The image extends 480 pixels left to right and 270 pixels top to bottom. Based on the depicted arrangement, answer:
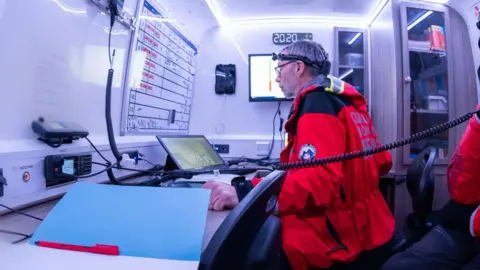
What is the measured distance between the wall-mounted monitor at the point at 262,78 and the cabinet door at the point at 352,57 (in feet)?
1.85

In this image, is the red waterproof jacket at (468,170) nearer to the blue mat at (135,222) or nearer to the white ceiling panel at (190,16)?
the blue mat at (135,222)

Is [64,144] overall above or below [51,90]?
below

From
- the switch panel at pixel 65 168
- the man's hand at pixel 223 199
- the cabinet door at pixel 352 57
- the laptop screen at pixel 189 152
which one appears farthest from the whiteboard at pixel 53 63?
the cabinet door at pixel 352 57

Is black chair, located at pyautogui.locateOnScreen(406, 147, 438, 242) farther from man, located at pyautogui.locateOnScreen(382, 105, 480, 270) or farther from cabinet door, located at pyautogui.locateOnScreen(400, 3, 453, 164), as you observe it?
cabinet door, located at pyautogui.locateOnScreen(400, 3, 453, 164)

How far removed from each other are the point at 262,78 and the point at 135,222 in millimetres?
2025

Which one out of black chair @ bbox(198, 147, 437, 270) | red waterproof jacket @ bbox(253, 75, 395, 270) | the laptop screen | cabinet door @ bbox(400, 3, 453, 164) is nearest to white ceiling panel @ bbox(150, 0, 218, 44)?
the laptop screen

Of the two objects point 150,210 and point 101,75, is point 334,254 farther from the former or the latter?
point 101,75

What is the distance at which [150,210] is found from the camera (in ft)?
1.79

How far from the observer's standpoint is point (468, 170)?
40.3 inches

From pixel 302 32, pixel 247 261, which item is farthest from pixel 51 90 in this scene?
pixel 302 32

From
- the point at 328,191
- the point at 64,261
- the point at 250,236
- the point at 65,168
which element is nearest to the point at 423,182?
the point at 328,191

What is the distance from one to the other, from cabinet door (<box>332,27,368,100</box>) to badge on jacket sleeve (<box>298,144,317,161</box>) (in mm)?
1723

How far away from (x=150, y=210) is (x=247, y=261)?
0.78 feet

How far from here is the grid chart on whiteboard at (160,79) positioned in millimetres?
1562
